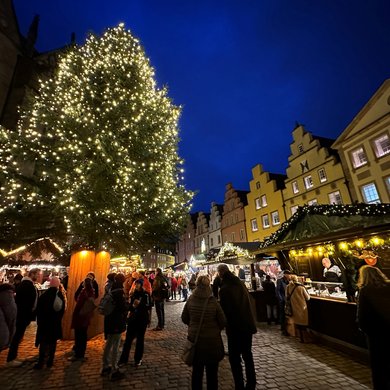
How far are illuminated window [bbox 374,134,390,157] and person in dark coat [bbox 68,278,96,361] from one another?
65.4ft

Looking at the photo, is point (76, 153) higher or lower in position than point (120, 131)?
lower

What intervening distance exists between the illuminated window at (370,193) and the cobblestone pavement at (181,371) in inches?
569

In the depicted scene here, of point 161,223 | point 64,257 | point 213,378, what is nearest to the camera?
point 213,378

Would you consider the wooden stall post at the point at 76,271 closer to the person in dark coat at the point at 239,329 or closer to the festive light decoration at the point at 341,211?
the person in dark coat at the point at 239,329

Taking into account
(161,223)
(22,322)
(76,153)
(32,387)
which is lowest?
(32,387)

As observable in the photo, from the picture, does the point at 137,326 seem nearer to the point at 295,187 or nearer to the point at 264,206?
the point at 295,187

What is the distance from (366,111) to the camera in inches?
709

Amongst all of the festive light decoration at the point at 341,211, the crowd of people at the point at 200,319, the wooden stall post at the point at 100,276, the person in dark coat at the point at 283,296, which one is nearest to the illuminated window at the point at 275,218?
the festive light decoration at the point at 341,211

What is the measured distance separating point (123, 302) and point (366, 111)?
69.7 ft

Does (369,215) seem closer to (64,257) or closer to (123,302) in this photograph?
(123,302)

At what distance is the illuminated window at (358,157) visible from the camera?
18188 millimetres

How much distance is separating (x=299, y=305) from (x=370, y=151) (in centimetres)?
1558

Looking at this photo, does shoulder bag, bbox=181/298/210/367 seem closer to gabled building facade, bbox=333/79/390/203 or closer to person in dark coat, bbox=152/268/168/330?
person in dark coat, bbox=152/268/168/330

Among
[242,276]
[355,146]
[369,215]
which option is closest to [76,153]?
[369,215]
